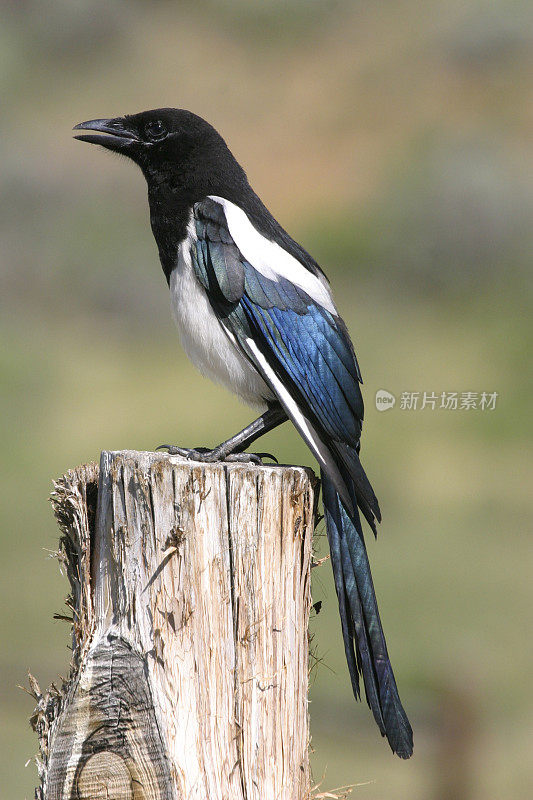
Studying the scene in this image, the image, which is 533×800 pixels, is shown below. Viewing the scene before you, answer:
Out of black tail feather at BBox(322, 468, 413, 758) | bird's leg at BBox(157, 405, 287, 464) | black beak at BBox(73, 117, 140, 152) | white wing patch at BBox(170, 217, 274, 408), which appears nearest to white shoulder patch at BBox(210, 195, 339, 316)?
white wing patch at BBox(170, 217, 274, 408)

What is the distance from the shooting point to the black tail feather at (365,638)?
265 centimetres

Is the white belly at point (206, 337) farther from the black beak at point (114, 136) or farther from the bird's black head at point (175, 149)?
the black beak at point (114, 136)

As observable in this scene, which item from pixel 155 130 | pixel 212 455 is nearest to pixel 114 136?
pixel 155 130

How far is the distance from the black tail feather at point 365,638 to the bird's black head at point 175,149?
3.77 feet

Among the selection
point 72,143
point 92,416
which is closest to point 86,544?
point 92,416

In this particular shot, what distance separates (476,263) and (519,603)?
21.5ft

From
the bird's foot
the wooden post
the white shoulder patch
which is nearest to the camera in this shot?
the wooden post

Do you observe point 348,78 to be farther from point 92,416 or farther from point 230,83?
point 92,416

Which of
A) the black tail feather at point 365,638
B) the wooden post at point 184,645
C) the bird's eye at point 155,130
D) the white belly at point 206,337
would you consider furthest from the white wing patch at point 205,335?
the wooden post at point 184,645

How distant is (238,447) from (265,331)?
0.38 meters

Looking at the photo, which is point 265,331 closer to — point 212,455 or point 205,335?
point 205,335

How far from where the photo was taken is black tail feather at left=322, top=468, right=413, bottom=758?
2.65 m

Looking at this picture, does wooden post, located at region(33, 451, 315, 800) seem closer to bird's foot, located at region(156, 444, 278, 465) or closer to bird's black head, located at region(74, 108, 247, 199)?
bird's foot, located at region(156, 444, 278, 465)

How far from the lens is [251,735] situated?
88.9 inches
